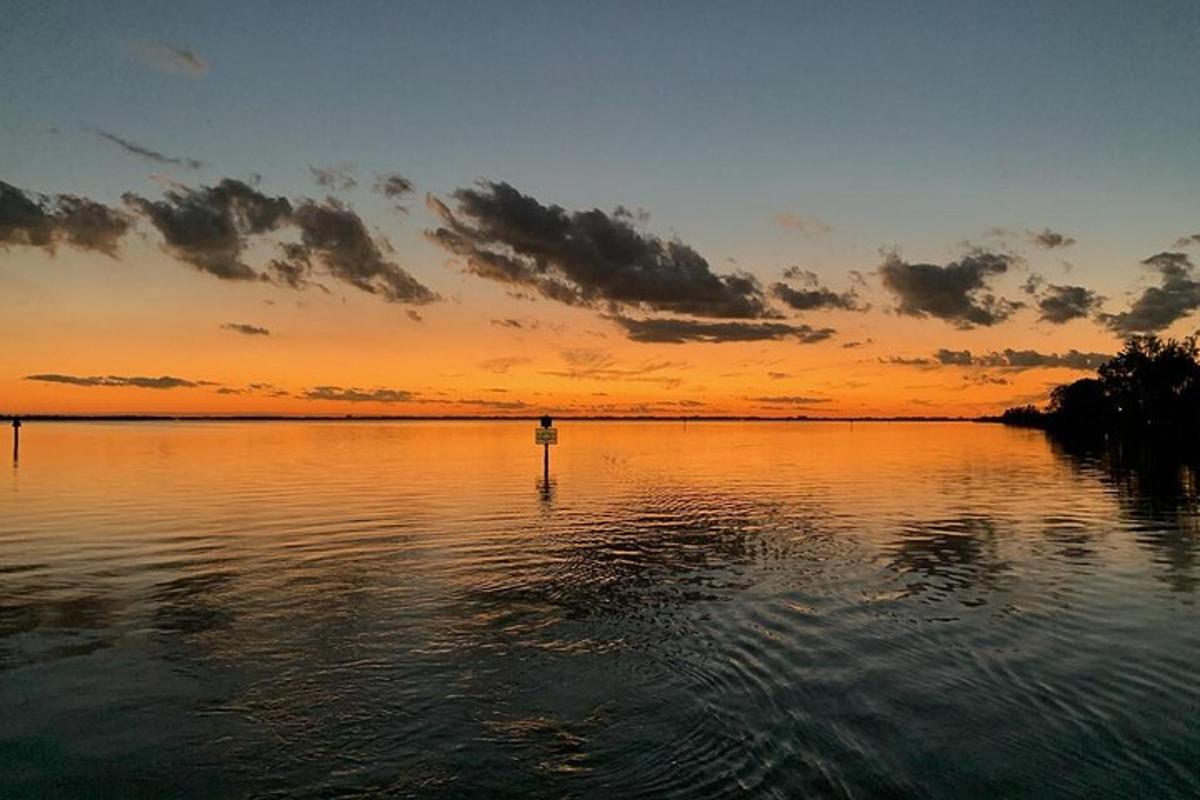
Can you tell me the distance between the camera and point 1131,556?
2616 centimetres

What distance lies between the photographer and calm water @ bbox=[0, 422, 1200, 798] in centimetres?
1008

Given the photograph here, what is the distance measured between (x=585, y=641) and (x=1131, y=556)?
21316 millimetres

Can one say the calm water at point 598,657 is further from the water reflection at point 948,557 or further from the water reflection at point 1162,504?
the water reflection at point 1162,504

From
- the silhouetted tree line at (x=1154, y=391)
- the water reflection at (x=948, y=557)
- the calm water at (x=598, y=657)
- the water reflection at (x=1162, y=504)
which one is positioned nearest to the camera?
the calm water at (x=598, y=657)

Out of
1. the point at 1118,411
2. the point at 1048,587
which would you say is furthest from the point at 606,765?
the point at 1118,411

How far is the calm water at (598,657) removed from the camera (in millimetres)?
10078

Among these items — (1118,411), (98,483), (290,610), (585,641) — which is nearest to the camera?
(585,641)

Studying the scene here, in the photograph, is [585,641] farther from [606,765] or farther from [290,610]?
[290,610]

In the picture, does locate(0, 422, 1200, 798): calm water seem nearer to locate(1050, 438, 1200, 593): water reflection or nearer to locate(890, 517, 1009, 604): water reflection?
locate(890, 517, 1009, 604): water reflection

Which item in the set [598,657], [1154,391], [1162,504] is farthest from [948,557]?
[1154,391]

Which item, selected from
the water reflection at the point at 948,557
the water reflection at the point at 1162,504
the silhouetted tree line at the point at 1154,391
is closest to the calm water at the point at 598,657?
the water reflection at the point at 948,557

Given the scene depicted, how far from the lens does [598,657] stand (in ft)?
48.5

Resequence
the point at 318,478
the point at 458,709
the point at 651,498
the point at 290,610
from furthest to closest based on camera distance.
A: the point at 318,478
the point at 651,498
the point at 290,610
the point at 458,709

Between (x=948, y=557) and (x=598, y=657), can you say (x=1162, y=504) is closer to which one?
(x=948, y=557)
